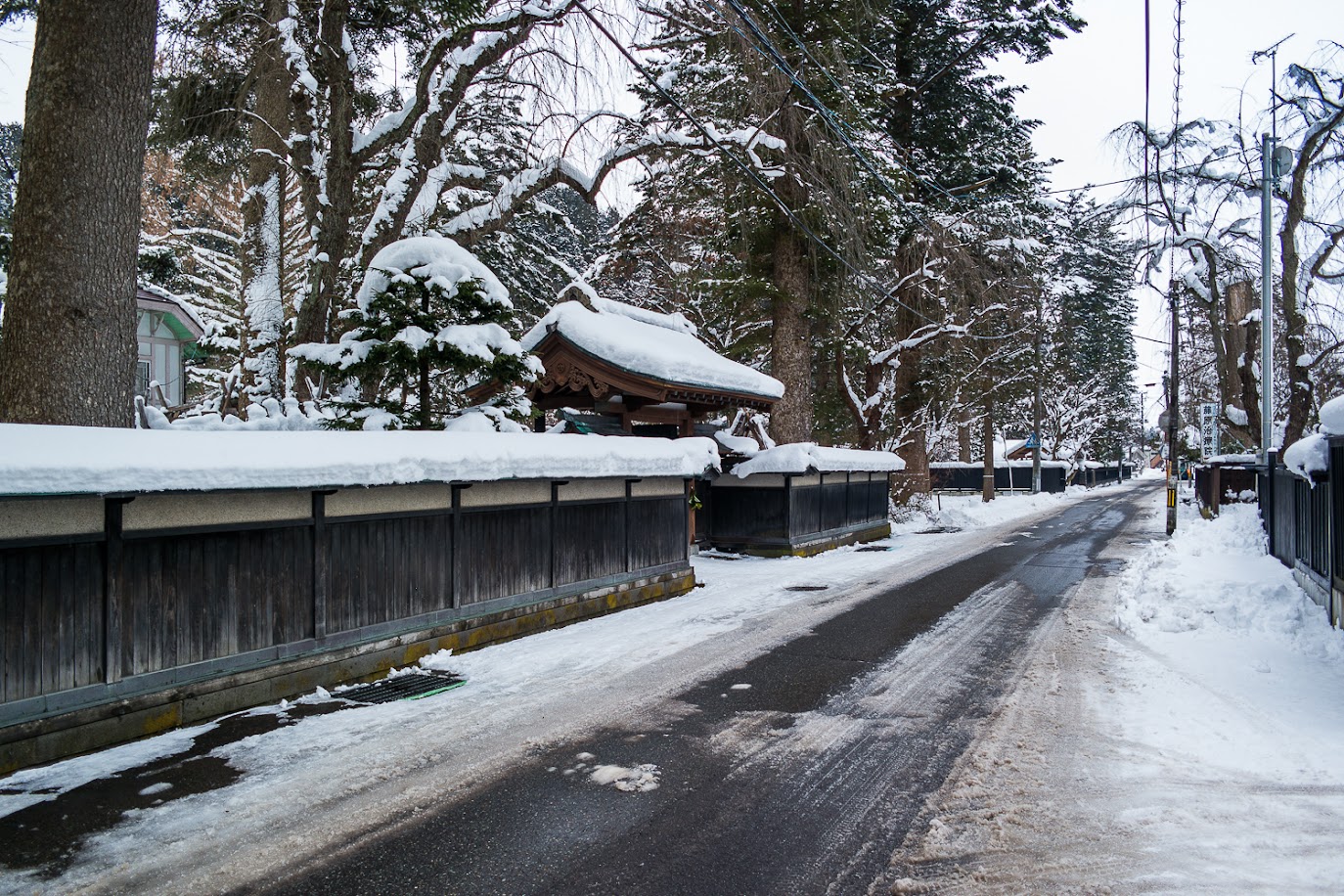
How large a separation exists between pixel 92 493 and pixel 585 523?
19.3ft

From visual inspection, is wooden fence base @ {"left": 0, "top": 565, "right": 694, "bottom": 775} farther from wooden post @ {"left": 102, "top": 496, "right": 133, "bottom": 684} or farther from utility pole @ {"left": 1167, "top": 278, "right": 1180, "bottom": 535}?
utility pole @ {"left": 1167, "top": 278, "right": 1180, "bottom": 535}

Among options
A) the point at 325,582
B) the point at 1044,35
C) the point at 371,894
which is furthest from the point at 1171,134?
the point at 371,894

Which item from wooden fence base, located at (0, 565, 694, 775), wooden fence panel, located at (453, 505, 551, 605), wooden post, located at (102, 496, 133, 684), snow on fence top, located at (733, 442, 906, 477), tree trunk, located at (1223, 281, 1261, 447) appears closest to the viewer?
wooden fence base, located at (0, 565, 694, 775)

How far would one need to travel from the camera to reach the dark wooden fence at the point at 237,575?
4.91 metres

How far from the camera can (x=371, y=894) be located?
340cm

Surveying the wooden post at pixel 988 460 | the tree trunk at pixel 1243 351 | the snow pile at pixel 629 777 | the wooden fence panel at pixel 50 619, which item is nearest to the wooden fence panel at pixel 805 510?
the snow pile at pixel 629 777

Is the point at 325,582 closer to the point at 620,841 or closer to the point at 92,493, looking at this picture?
the point at 92,493

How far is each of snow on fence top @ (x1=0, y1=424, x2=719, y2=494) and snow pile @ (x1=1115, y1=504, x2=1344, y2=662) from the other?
268 inches

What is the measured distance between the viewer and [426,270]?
925 centimetres

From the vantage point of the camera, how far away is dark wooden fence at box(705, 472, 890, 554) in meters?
16.8

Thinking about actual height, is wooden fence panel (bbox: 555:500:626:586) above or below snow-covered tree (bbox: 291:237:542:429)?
below

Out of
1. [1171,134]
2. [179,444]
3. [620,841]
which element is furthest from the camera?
[1171,134]

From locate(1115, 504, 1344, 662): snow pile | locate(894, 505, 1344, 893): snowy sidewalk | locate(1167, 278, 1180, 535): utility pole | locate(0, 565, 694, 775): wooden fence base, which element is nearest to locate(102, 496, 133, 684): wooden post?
locate(0, 565, 694, 775): wooden fence base

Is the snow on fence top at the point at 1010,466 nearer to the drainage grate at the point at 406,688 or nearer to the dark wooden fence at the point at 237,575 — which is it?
the dark wooden fence at the point at 237,575
